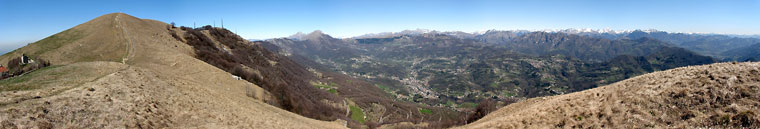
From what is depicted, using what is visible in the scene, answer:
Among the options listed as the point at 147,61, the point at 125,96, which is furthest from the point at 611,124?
the point at 147,61

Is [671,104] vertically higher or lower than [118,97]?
higher

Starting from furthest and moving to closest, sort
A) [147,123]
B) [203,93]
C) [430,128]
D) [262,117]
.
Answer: [430,128], [203,93], [262,117], [147,123]

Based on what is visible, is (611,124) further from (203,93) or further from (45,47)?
(45,47)

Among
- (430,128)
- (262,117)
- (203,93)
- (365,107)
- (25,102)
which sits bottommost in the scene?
(365,107)

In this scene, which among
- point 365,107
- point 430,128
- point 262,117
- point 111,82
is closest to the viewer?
point 111,82

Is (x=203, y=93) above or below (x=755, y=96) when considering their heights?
below

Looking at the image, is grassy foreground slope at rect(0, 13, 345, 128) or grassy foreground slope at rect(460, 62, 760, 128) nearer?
grassy foreground slope at rect(460, 62, 760, 128)

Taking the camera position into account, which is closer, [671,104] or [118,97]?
[671,104]

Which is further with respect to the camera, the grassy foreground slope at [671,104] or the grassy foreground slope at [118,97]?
the grassy foreground slope at [118,97]
